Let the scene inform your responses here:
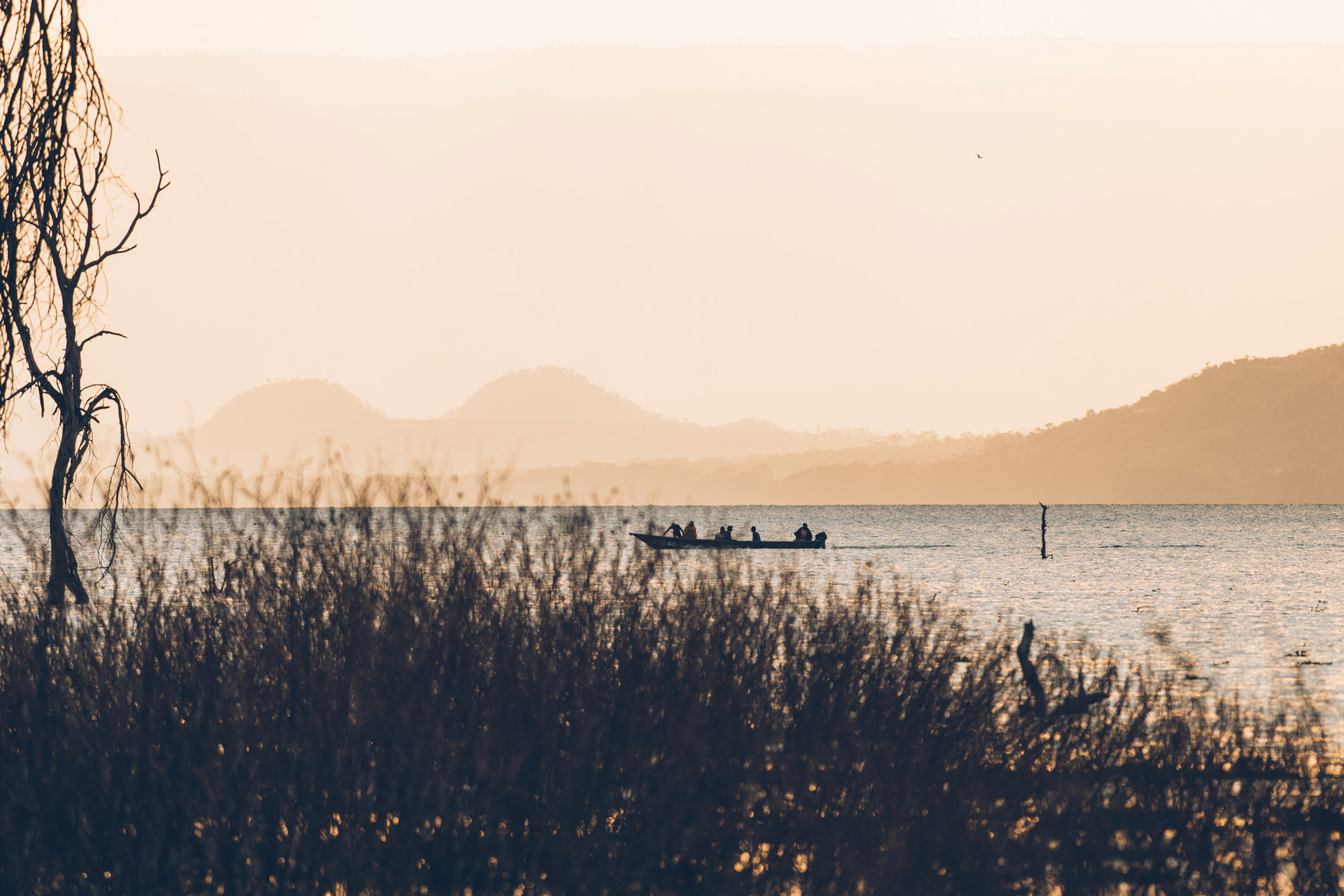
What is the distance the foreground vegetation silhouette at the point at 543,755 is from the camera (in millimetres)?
7355

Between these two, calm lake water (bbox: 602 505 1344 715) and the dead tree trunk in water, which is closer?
the dead tree trunk in water

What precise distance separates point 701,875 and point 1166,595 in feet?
179

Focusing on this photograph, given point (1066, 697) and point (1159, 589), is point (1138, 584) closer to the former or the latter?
point (1159, 589)

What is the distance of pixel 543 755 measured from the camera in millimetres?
7910

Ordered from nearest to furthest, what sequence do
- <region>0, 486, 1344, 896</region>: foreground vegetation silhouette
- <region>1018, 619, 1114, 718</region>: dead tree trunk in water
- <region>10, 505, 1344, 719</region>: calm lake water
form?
1. <region>0, 486, 1344, 896</region>: foreground vegetation silhouette
2. <region>1018, 619, 1114, 718</region>: dead tree trunk in water
3. <region>10, 505, 1344, 719</region>: calm lake water

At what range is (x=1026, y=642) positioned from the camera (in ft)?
44.8

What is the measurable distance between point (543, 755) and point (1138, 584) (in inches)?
2507

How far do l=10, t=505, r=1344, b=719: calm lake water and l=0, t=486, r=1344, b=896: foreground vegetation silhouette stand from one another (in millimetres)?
1003

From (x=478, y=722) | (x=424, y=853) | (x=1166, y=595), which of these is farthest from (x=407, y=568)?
(x=1166, y=595)

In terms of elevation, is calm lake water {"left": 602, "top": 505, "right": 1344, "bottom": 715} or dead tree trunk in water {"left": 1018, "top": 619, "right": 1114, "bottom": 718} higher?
dead tree trunk in water {"left": 1018, "top": 619, "right": 1114, "bottom": 718}

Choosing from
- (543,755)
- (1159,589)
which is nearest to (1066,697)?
(543,755)

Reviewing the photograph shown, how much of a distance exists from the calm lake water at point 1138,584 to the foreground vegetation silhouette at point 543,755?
3.29ft

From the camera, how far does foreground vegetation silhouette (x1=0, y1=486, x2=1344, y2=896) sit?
736 cm

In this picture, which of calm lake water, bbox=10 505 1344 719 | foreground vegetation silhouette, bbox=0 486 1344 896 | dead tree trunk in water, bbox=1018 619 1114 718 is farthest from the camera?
calm lake water, bbox=10 505 1344 719
